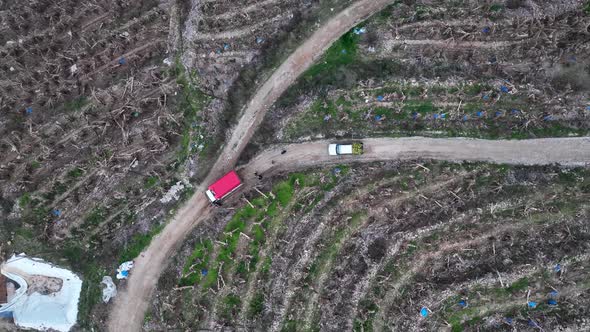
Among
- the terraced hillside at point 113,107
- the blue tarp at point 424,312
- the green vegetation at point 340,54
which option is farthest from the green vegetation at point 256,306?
the green vegetation at point 340,54

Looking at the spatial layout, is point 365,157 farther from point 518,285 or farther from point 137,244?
point 137,244

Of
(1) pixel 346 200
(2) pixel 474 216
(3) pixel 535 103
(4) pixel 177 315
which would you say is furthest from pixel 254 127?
(3) pixel 535 103

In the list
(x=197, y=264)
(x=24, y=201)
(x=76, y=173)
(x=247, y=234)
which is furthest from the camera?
(x=76, y=173)

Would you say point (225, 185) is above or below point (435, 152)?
A: above

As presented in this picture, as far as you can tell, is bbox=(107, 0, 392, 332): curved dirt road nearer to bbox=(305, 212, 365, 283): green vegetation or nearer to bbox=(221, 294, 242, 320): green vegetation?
bbox=(221, 294, 242, 320): green vegetation

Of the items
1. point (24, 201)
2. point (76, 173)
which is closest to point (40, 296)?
point (24, 201)

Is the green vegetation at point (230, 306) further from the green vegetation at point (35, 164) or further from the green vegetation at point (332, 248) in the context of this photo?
the green vegetation at point (35, 164)
